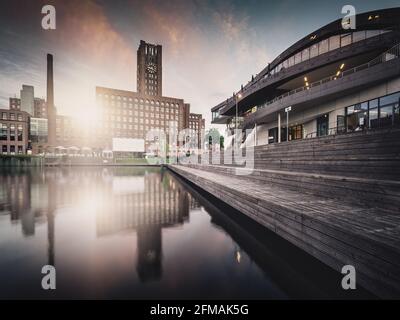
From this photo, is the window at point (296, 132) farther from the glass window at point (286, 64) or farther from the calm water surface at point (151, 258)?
the calm water surface at point (151, 258)

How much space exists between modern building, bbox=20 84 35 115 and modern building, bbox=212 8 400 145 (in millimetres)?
149408

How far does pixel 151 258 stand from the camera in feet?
13.9

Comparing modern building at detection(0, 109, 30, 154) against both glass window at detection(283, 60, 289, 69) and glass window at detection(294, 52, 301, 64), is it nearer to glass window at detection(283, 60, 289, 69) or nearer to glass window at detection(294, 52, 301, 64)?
glass window at detection(283, 60, 289, 69)

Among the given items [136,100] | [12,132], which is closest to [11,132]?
[12,132]

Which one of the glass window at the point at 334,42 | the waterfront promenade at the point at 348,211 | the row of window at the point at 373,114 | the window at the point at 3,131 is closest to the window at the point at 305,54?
the glass window at the point at 334,42

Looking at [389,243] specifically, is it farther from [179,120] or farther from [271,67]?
[179,120]

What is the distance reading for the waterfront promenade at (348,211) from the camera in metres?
2.39

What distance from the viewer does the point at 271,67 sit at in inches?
1051

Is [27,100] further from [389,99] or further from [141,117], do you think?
[389,99]

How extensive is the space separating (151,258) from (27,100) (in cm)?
16697

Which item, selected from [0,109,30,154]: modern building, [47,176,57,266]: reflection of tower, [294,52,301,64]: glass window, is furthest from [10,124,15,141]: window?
[294,52,301,64]: glass window
